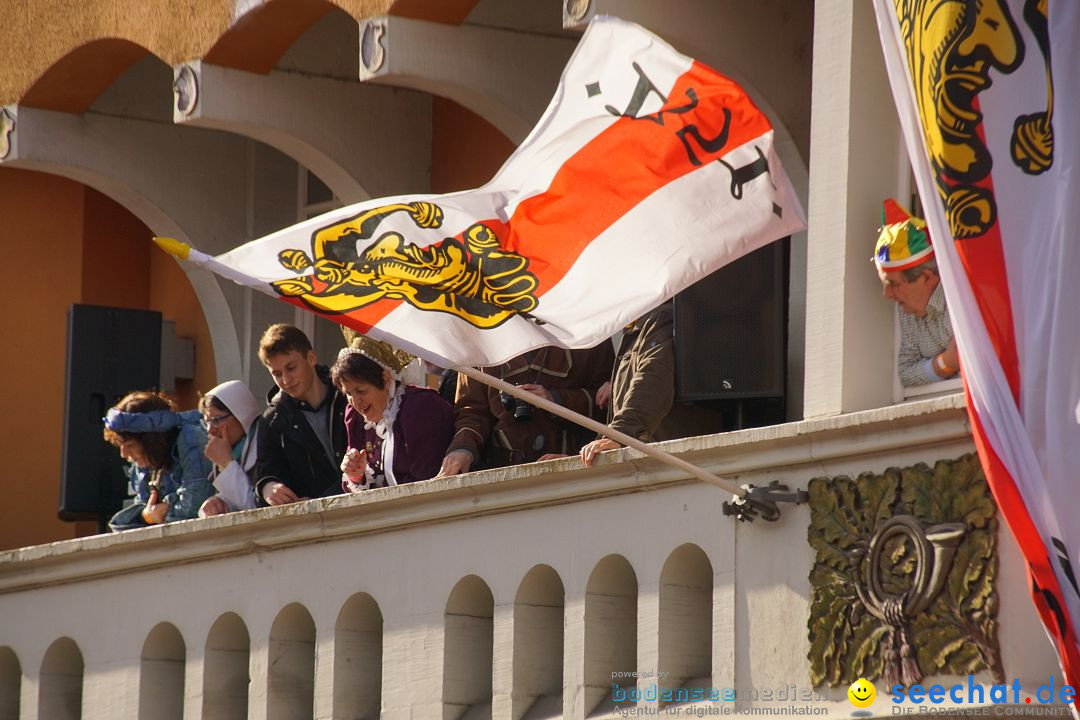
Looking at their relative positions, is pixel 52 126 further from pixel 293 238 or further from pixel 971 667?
pixel 971 667

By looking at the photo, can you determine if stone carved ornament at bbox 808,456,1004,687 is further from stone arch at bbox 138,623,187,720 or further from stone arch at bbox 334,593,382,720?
stone arch at bbox 138,623,187,720

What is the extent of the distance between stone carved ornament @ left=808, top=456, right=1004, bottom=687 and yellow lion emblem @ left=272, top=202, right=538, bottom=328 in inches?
56.4

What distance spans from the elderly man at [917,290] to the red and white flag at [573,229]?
509 millimetres

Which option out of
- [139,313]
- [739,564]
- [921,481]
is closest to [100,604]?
[139,313]

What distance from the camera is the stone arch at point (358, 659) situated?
37.7 ft

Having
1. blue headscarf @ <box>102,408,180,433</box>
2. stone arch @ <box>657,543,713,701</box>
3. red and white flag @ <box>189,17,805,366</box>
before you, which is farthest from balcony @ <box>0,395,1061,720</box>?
red and white flag @ <box>189,17,805,366</box>

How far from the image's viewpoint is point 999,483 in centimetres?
838

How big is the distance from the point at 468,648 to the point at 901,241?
2816 millimetres

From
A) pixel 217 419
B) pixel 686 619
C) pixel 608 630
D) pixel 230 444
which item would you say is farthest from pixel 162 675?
pixel 686 619

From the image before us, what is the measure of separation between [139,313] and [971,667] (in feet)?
27.8

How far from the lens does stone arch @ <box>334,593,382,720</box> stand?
1148 cm

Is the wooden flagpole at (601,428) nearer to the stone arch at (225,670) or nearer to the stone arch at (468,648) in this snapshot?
the stone arch at (468,648)

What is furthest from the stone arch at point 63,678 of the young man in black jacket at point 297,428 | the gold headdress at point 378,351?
the gold headdress at point 378,351

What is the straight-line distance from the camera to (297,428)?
11789 millimetres
